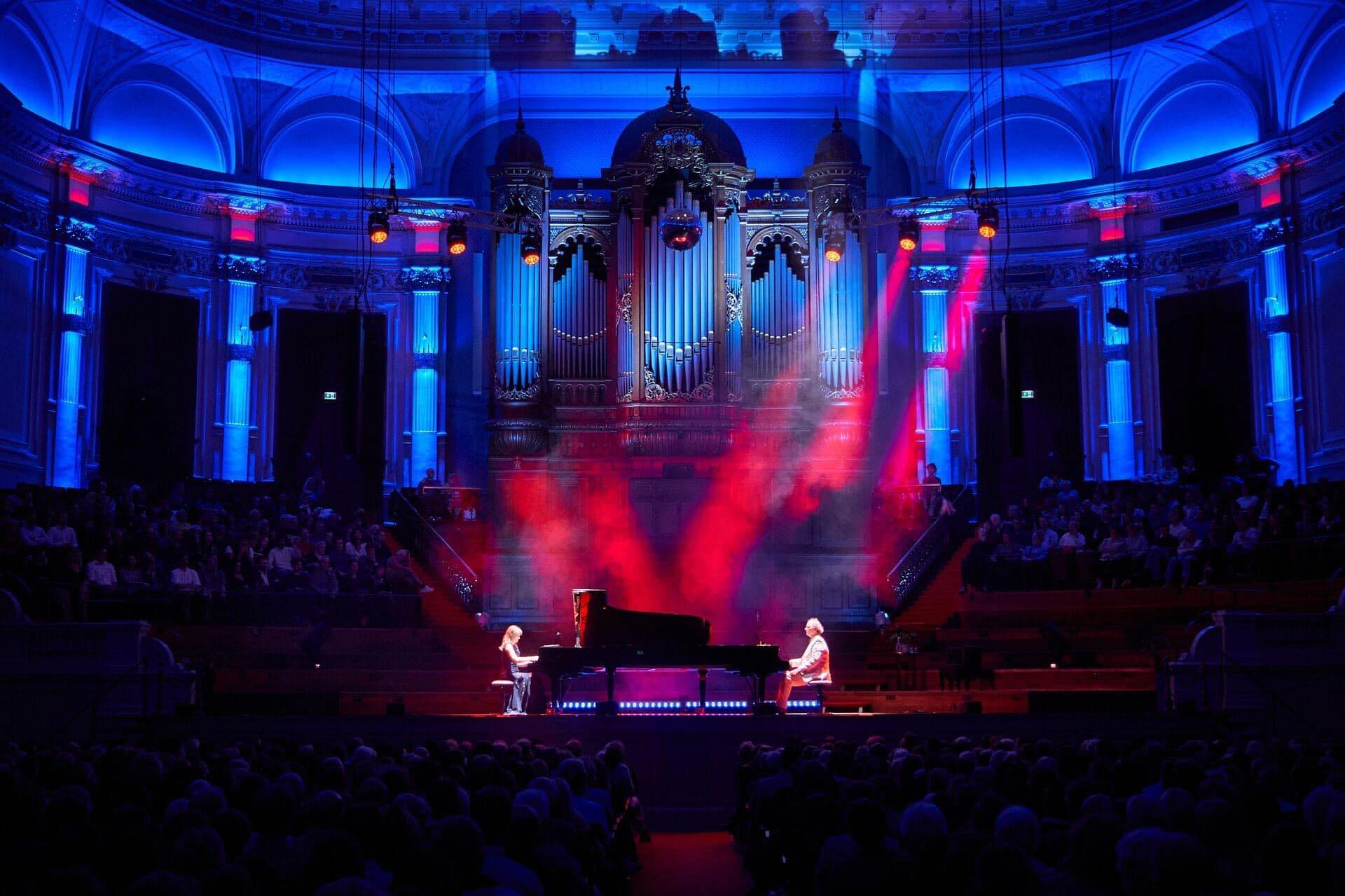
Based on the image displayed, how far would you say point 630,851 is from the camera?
10.2 m

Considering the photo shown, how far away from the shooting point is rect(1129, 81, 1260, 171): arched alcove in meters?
23.0

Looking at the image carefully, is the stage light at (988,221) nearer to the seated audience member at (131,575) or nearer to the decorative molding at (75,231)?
the seated audience member at (131,575)

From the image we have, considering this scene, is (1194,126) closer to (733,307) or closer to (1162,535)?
(1162,535)

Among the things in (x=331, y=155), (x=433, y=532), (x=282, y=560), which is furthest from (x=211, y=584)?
(x=331, y=155)

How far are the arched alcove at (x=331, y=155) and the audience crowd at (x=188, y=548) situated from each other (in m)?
5.65

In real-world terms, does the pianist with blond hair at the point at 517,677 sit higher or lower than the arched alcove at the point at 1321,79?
lower

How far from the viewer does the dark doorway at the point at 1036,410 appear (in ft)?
76.4

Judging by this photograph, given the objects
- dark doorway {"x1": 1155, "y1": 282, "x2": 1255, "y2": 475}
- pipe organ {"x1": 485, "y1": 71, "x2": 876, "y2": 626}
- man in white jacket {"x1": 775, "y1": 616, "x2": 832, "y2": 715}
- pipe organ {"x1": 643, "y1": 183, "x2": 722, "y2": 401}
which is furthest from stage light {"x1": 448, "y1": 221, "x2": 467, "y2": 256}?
dark doorway {"x1": 1155, "y1": 282, "x2": 1255, "y2": 475}

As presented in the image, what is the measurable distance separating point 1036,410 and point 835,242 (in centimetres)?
526

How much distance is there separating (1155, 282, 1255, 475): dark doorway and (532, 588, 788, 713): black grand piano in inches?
439

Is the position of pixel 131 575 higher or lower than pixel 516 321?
lower

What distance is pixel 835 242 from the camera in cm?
2098

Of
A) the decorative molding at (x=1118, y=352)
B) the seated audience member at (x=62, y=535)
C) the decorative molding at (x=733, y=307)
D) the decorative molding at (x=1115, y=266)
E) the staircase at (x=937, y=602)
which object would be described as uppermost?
the decorative molding at (x=1115, y=266)

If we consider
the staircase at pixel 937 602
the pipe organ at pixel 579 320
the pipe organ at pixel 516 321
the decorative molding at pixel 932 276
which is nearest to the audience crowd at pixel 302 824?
the staircase at pixel 937 602
